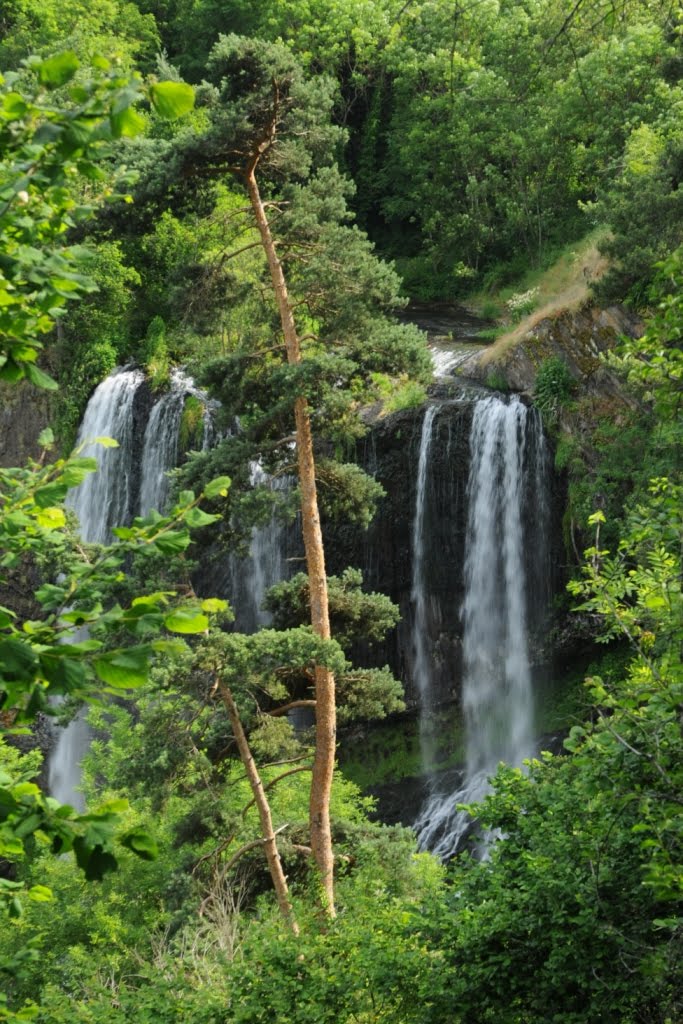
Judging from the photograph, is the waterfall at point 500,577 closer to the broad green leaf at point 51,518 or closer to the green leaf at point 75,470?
the broad green leaf at point 51,518

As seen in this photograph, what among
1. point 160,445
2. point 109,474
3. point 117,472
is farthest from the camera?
point 109,474

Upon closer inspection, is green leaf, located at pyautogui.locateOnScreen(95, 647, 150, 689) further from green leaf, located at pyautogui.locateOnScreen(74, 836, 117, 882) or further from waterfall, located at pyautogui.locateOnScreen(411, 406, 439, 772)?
waterfall, located at pyautogui.locateOnScreen(411, 406, 439, 772)

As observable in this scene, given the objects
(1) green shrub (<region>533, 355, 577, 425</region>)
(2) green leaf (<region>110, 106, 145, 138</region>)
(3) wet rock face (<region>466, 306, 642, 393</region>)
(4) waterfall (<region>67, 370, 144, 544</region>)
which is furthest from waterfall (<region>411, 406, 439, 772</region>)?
(2) green leaf (<region>110, 106, 145, 138</region>)

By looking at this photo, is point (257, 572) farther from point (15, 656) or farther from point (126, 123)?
point (15, 656)

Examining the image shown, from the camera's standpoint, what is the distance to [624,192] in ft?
57.9

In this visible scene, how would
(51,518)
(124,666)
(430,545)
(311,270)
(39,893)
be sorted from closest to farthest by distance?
(124,666), (39,893), (51,518), (311,270), (430,545)

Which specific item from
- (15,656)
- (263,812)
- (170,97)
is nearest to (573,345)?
(263,812)

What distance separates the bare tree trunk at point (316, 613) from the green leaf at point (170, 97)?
790 centimetres

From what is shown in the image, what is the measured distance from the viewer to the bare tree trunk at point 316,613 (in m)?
10.8

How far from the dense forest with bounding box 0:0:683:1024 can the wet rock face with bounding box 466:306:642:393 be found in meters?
0.07

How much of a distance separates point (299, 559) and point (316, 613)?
0.63 meters

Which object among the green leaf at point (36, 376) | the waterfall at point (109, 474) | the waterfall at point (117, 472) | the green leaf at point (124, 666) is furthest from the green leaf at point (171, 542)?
the waterfall at point (109, 474)

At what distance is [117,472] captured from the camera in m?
21.4

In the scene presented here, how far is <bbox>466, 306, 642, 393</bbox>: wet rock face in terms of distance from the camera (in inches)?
696
